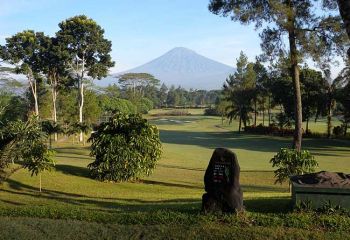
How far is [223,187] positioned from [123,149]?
1238cm

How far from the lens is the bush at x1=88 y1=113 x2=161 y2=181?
68.6 ft

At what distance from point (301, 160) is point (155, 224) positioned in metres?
10.4

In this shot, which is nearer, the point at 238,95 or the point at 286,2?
the point at 286,2

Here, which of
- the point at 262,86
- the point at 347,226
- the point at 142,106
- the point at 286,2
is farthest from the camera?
the point at 142,106

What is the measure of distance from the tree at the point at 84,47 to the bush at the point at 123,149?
28216 mm

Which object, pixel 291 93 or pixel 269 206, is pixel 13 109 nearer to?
pixel 291 93

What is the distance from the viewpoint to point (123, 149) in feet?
68.7

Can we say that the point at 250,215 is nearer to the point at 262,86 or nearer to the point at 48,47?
the point at 48,47

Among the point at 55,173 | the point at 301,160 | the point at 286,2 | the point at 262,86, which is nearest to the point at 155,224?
the point at 301,160

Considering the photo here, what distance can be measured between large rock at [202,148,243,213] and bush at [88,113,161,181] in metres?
12.1

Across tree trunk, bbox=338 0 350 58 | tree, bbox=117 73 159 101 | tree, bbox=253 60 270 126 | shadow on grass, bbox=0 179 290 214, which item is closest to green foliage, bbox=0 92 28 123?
tree, bbox=253 60 270 126

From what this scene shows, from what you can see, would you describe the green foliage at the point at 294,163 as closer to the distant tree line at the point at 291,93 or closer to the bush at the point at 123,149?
the bush at the point at 123,149

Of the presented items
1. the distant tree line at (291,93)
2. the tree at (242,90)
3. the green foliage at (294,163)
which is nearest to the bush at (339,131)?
the distant tree line at (291,93)

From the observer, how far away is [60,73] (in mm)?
55469
